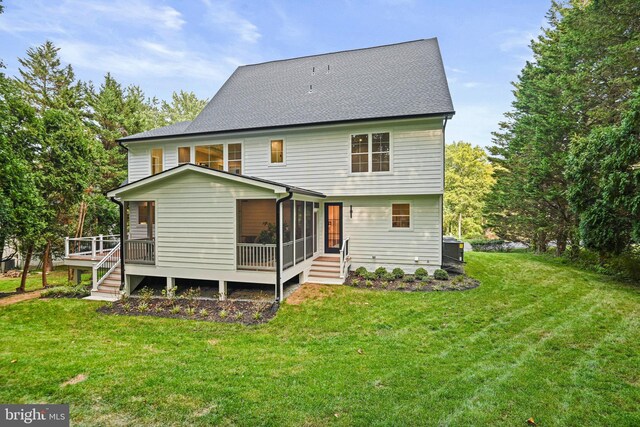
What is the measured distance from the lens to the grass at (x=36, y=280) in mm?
13200

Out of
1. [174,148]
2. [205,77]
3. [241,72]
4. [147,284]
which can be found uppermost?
[205,77]

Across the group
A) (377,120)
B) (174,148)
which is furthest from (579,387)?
(174,148)

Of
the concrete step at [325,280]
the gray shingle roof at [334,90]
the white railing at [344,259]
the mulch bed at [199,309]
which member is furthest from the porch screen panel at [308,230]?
the gray shingle roof at [334,90]

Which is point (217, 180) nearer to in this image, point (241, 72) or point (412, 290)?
point (412, 290)

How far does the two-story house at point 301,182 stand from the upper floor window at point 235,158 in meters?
0.06

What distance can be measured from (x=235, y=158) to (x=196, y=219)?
14.1 feet

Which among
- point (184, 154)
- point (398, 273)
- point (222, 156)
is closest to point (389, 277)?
point (398, 273)

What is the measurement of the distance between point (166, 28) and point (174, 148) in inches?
316

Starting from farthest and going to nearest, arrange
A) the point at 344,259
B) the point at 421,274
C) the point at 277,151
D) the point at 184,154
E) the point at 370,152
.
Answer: the point at 184,154 → the point at 277,151 → the point at 370,152 → the point at 344,259 → the point at 421,274

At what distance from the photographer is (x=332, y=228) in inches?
456

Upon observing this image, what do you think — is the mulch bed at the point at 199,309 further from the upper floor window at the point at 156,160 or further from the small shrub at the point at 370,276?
the upper floor window at the point at 156,160

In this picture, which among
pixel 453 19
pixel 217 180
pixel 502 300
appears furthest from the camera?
pixel 453 19

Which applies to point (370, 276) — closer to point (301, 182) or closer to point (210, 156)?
point (301, 182)

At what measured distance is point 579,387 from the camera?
380cm
